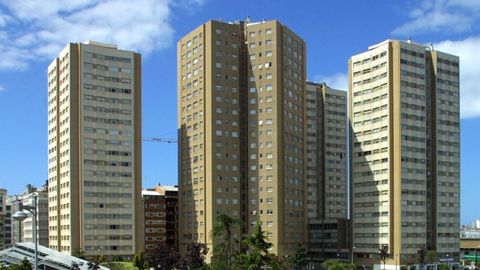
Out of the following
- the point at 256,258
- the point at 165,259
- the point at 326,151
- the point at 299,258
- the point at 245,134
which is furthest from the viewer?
the point at 326,151

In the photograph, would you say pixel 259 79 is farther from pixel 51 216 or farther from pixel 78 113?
pixel 51 216

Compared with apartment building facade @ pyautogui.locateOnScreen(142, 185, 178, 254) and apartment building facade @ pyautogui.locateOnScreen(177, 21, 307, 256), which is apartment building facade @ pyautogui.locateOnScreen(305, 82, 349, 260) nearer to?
apartment building facade @ pyautogui.locateOnScreen(177, 21, 307, 256)

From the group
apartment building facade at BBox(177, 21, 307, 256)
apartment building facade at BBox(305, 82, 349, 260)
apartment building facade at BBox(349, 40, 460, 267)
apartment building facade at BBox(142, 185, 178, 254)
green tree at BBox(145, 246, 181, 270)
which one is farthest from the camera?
apartment building facade at BBox(305, 82, 349, 260)

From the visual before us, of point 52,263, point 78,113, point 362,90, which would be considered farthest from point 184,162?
point 52,263

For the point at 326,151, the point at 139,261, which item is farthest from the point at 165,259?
the point at 326,151

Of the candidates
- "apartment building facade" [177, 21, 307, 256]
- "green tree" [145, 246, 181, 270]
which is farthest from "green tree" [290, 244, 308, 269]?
"green tree" [145, 246, 181, 270]

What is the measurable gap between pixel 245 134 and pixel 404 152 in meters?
34.1

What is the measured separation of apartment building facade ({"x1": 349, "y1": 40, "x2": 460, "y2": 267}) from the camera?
13700cm

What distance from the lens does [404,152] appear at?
13725 centimetres

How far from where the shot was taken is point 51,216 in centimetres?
14300

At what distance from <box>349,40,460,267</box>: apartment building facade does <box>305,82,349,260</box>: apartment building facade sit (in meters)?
31.6

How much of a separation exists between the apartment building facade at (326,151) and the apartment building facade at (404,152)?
31.6m

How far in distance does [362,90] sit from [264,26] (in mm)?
26000

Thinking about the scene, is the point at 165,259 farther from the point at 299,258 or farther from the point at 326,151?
the point at 326,151
